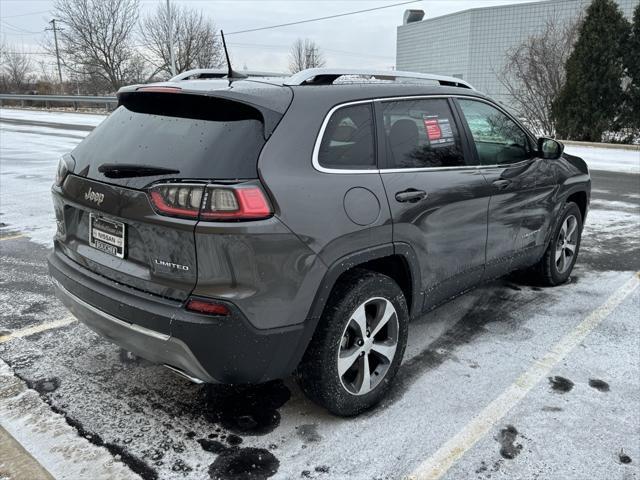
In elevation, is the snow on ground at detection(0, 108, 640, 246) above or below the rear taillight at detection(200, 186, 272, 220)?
below

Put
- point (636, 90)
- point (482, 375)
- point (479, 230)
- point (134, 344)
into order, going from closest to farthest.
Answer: point (134, 344), point (482, 375), point (479, 230), point (636, 90)

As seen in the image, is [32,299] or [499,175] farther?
[32,299]

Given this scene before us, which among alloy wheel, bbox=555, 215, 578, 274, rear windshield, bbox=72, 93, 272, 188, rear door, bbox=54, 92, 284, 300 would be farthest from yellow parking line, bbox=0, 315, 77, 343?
alloy wheel, bbox=555, 215, 578, 274

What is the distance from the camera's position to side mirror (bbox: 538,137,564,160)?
4.42 metres

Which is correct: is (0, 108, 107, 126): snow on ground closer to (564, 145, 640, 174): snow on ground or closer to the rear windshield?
(564, 145, 640, 174): snow on ground

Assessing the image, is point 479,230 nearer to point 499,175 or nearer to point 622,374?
point 499,175

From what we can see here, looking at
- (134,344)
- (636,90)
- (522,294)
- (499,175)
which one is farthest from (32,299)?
(636,90)

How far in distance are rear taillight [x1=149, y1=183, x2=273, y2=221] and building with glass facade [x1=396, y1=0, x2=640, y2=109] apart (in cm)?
3745

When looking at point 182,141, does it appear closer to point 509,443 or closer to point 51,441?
point 51,441

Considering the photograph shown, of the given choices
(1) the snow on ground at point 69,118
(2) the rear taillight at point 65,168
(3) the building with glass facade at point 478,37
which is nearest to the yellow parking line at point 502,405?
(2) the rear taillight at point 65,168

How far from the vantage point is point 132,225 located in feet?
8.41

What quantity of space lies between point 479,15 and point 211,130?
46770 mm

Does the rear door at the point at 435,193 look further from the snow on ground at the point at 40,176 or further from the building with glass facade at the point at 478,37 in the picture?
the building with glass facade at the point at 478,37

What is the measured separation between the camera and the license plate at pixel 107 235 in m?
2.65
